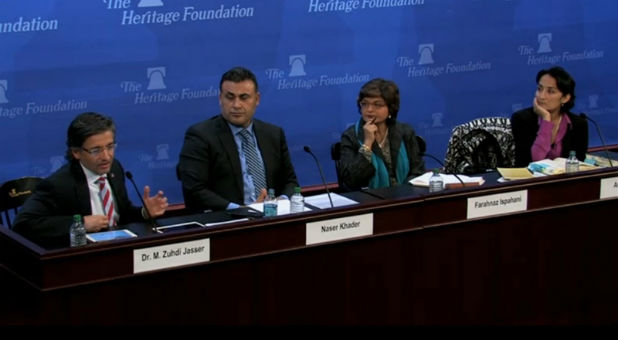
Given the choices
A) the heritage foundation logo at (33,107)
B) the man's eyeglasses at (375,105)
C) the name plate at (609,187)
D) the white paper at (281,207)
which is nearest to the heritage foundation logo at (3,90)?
the heritage foundation logo at (33,107)

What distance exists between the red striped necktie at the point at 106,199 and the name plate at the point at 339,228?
0.94m

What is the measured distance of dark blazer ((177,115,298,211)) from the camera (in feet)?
16.2

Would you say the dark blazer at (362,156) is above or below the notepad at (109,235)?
above

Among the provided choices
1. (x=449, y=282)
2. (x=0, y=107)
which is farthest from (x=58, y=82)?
(x=449, y=282)

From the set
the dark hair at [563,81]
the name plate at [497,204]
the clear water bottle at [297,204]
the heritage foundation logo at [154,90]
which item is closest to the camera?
the clear water bottle at [297,204]

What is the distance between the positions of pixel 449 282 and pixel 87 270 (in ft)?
5.41

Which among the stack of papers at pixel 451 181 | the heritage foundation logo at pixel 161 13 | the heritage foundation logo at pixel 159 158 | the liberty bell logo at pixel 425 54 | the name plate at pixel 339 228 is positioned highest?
the liberty bell logo at pixel 425 54

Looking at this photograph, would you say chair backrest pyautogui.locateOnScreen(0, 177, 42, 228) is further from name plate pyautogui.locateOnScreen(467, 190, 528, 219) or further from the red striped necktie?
name plate pyautogui.locateOnScreen(467, 190, 528, 219)

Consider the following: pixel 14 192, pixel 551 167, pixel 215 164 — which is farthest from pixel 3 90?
pixel 551 167

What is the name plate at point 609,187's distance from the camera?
4.73 meters

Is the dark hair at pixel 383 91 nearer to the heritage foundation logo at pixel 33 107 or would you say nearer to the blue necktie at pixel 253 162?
the blue necktie at pixel 253 162

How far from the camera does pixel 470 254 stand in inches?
174

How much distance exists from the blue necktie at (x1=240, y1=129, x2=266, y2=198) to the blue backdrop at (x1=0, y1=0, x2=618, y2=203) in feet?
3.36

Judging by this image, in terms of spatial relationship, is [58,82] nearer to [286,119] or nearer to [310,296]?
[286,119]
